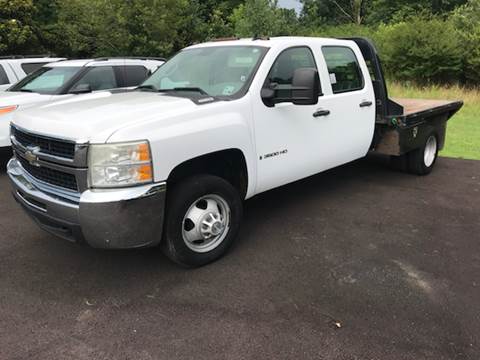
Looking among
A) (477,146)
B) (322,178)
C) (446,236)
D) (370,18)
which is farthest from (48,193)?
(370,18)

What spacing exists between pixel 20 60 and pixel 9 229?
223 inches

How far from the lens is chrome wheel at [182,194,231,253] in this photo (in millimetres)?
3822

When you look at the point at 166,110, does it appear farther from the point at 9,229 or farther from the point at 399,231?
the point at 399,231

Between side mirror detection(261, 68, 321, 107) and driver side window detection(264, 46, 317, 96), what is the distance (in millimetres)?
54

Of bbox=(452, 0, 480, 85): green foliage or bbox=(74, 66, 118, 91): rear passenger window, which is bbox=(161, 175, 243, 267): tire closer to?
bbox=(74, 66, 118, 91): rear passenger window

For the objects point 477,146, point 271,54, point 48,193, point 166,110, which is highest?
point 271,54

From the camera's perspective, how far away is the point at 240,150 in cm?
404

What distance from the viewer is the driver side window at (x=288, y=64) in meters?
4.45

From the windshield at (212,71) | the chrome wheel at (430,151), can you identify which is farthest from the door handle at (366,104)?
the chrome wheel at (430,151)

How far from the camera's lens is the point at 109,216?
321cm

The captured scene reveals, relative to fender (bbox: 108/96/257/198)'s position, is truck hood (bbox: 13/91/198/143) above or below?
above

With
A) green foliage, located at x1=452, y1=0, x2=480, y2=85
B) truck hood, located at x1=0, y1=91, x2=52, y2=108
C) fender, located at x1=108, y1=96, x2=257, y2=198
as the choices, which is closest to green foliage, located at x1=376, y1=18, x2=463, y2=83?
green foliage, located at x1=452, y1=0, x2=480, y2=85

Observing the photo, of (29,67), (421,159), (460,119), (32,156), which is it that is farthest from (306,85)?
(460,119)

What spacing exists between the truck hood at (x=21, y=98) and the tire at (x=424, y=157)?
19.4 ft
